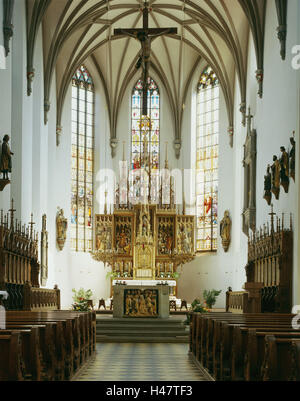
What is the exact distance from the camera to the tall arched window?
96.5 ft

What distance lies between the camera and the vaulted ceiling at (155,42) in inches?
945

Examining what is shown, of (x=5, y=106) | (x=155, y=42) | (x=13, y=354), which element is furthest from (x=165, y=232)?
(x=13, y=354)

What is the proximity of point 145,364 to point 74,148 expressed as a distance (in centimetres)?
1868

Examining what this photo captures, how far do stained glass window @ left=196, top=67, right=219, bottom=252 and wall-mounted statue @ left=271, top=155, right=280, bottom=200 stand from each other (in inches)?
422

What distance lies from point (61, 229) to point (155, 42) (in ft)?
30.9

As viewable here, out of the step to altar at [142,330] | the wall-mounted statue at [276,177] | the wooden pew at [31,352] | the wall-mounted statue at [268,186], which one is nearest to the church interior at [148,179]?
the step to altar at [142,330]

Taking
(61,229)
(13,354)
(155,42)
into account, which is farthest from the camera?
(155,42)

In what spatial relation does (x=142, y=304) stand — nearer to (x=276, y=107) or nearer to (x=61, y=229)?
(x=276, y=107)

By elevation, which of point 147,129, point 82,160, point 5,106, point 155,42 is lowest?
point 5,106

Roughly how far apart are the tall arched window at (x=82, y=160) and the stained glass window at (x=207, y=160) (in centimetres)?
486

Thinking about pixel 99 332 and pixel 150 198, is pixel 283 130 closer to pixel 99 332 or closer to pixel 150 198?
pixel 99 332

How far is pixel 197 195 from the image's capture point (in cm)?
3008

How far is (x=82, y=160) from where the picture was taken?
30.0m
